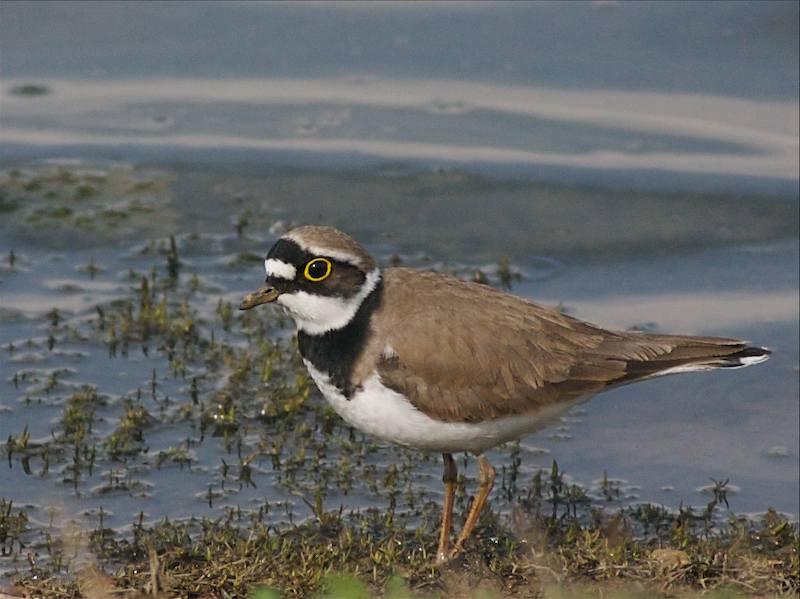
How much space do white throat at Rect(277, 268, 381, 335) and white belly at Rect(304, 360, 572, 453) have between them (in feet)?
0.65

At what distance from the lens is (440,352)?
677 cm

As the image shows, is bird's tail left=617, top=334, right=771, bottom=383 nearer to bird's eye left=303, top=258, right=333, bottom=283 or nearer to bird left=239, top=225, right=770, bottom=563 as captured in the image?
bird left=239, top=225, right=770, bottom=563

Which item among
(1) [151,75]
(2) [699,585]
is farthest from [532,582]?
(1) [151,75]

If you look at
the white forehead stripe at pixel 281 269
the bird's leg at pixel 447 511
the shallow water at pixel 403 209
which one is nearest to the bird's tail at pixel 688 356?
the bird's leg at pixel 447 511

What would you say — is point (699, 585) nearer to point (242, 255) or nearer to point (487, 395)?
point (487, 395)

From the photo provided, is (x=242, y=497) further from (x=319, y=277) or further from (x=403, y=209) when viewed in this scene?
(x=403, y=209)

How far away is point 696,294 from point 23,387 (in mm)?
5064

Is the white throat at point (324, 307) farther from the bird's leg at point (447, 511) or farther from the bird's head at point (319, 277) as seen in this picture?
the bird's leg at point (447, 511)

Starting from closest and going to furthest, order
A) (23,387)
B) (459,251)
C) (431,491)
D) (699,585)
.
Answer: (699,585)
(431,491)
(23,387)
(459,251)

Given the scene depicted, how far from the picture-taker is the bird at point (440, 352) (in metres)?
6.69

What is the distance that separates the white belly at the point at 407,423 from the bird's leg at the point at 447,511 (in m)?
0.36

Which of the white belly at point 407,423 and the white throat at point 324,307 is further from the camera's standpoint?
the white throat at point 324,307

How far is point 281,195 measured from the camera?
39.6ft

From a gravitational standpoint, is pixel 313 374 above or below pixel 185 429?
above
